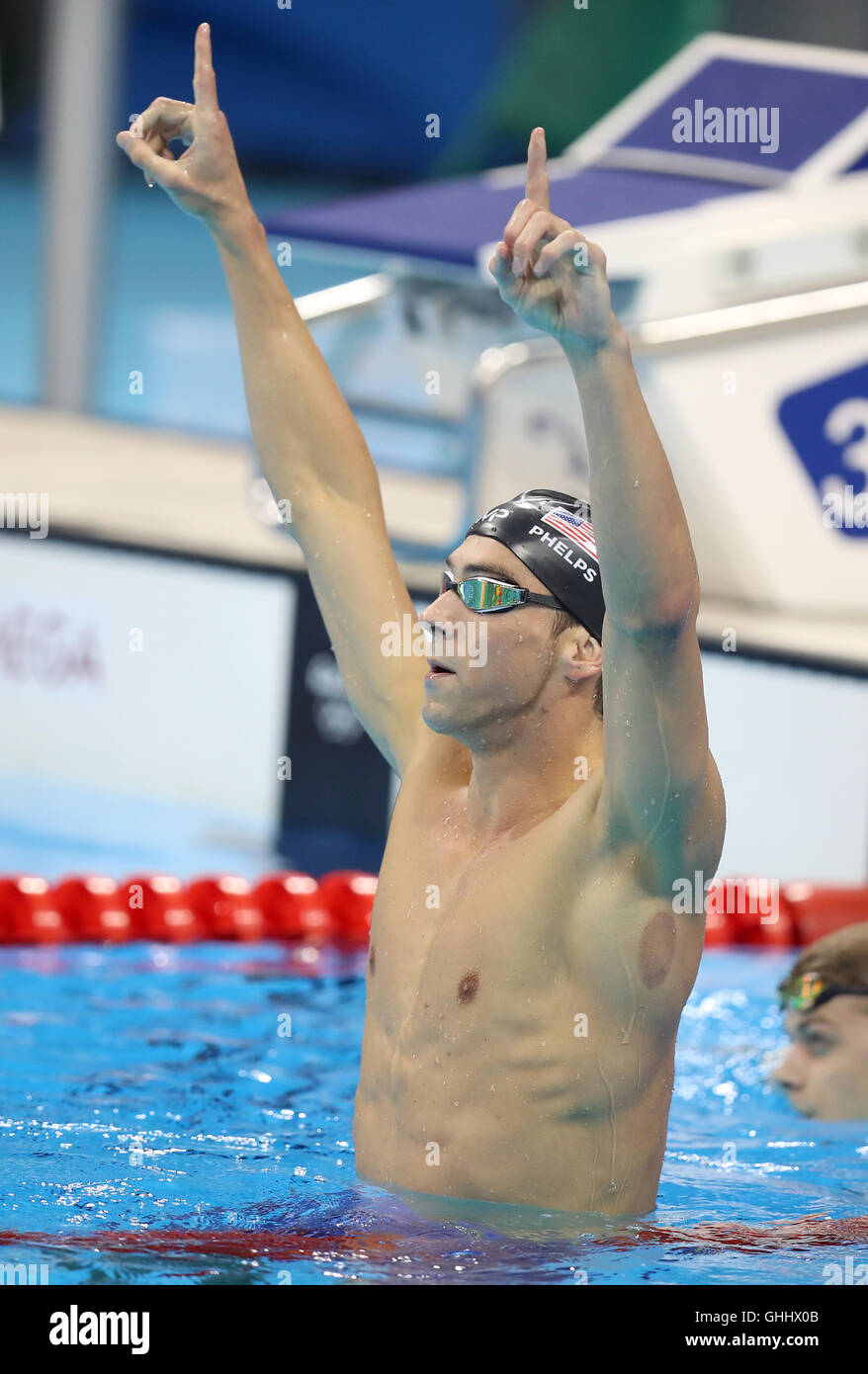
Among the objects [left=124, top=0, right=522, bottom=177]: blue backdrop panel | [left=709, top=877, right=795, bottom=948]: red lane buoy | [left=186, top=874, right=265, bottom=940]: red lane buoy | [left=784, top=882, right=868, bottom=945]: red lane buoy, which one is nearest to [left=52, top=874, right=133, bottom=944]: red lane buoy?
[left=186, top=874, right=265, bottom=940]: red lane buoy

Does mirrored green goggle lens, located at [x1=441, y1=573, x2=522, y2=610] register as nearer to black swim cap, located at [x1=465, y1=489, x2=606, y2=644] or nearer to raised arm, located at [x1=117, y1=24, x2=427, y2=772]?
black swim cap, located at [x1=465, y1=489, x2=606, y2=644]

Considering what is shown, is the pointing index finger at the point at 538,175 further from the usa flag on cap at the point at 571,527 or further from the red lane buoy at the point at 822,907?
the red lane buoy at the point at 822,907

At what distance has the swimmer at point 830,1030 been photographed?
4016mm

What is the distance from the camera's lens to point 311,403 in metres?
3.12

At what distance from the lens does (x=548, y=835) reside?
8.68 ft

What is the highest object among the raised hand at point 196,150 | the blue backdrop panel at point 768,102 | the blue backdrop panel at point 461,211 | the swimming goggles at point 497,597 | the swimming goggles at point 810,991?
the blue backdrop panel at point 768,102

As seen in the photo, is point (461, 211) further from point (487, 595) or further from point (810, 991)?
point (487, 595)

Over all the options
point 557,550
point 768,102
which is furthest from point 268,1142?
point 768,102

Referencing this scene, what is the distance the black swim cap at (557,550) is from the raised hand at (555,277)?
1.62ft

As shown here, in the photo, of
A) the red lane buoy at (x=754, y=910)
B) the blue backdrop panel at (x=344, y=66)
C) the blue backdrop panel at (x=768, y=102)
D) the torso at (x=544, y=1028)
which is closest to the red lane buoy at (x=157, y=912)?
the red lane buoy at (x=754, y=910)

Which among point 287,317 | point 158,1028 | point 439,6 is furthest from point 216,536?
point 439,6

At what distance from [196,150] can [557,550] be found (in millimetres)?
973

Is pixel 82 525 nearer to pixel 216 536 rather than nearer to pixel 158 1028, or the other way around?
pixel 216 536
